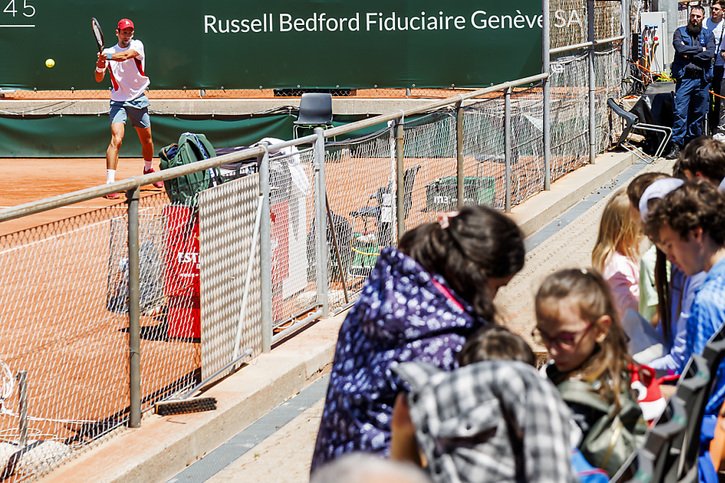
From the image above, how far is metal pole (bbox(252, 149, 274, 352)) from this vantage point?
7.17 metres

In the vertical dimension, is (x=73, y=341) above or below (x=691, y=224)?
below

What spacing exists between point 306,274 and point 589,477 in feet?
16.3

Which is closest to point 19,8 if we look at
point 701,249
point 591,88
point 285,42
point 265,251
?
point 285,42

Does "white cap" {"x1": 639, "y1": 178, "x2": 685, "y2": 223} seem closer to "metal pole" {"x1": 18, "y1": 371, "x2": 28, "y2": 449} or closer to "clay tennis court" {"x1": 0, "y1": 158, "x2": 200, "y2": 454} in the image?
"clay tennis court" {"x1": 0, "y1": 158, "x2": 200, "y2": 454}

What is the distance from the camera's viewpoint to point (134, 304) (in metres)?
5.78

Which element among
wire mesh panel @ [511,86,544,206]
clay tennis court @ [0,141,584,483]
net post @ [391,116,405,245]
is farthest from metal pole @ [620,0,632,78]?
clay tennis court @ [0,141,584,483]

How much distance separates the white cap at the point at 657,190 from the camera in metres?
4.54

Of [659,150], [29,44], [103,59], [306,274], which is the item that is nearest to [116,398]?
[306,274]

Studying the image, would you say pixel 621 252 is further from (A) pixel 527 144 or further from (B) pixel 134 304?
(A) pixel 527 144

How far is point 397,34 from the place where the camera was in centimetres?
1958

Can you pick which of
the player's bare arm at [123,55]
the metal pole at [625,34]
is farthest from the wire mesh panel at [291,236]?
the metal pole at [625,34]

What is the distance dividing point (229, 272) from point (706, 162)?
8.82 ft

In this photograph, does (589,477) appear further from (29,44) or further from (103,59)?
(29,44)

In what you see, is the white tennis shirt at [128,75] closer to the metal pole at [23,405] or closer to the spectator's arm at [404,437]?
the metal pole at [23,405]
